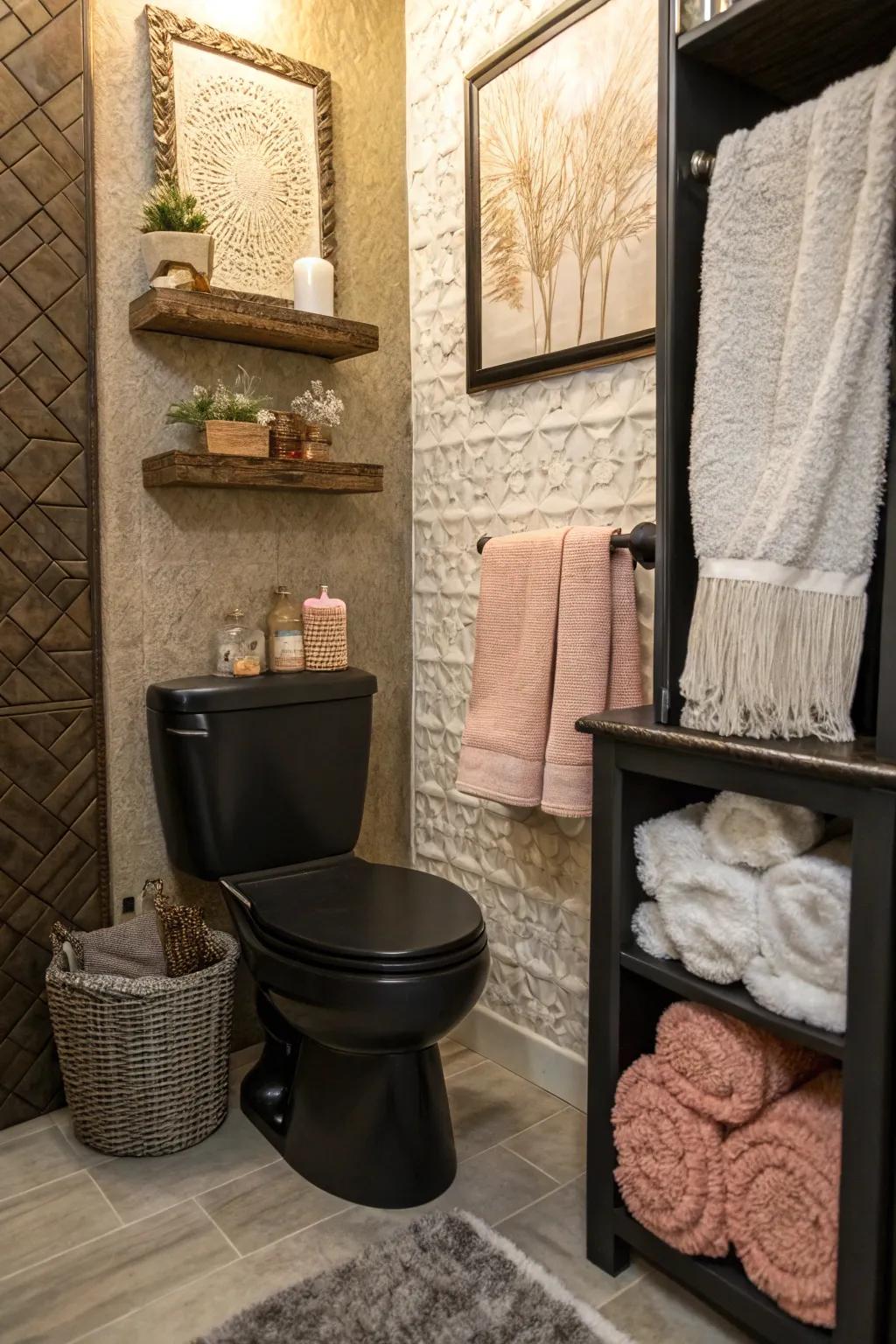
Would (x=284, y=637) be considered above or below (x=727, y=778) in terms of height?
above

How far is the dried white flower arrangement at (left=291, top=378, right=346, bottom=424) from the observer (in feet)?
6.77

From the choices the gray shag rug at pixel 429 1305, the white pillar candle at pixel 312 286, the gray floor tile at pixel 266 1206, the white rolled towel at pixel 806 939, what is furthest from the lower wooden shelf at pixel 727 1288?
the white pillar candle at pixel 312 286

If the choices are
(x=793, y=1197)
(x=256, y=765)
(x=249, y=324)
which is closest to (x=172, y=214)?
(x=249, y=324)

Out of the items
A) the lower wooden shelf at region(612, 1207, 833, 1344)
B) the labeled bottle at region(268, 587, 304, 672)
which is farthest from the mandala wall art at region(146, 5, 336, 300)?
the lower wooden shelf at region(612, 1207, 833, 1344)

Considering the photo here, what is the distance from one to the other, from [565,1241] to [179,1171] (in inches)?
27.0

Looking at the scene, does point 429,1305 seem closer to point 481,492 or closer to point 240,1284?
point 240,1284

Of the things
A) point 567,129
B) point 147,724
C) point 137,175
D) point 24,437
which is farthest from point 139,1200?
point 567,129

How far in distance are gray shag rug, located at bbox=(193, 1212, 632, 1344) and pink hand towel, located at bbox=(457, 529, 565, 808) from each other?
0.71 m

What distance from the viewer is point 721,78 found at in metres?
1.28

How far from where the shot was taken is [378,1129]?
63.3 inches

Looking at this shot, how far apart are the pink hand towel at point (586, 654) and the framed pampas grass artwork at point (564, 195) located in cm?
38

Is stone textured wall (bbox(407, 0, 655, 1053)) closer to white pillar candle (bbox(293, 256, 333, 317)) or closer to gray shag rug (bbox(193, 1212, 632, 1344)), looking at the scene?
white pillar candle (bbox(293, 256, 333, 317))

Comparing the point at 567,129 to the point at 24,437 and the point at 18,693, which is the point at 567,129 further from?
the point at 18,693

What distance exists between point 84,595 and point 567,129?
126cm
